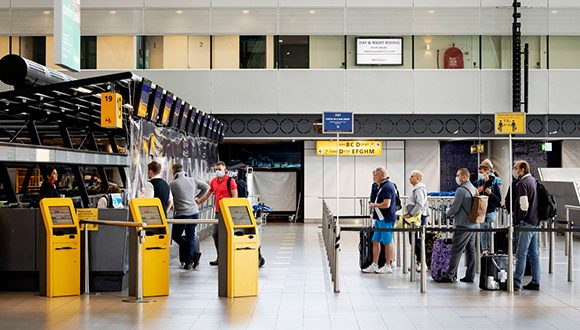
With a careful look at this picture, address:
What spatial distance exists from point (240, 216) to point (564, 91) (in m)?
19.7

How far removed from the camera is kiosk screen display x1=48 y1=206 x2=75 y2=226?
39.3 ft

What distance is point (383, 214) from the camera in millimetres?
14367

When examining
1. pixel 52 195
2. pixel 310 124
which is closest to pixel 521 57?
pixel 310 124

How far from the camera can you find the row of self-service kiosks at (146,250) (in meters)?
11.8

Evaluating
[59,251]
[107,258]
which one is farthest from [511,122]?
[59,251]

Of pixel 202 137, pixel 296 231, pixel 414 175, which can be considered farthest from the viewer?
pixel 296 231

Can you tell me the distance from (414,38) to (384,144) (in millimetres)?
3807

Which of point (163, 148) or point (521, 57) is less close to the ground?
point (521, 57)

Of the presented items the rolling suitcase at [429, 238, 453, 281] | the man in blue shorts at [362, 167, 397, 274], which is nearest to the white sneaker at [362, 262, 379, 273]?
the man in blue shorts at [362, 167, 397, 274]

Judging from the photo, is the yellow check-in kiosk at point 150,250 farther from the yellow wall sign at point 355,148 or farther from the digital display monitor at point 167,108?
the yellow wall sign at point 355,148

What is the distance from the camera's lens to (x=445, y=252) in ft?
44.4

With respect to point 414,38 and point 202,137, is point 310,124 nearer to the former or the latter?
point 414,38

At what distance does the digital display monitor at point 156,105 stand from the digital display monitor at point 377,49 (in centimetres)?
1319

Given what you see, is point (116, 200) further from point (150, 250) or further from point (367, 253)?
point (367, 253)
